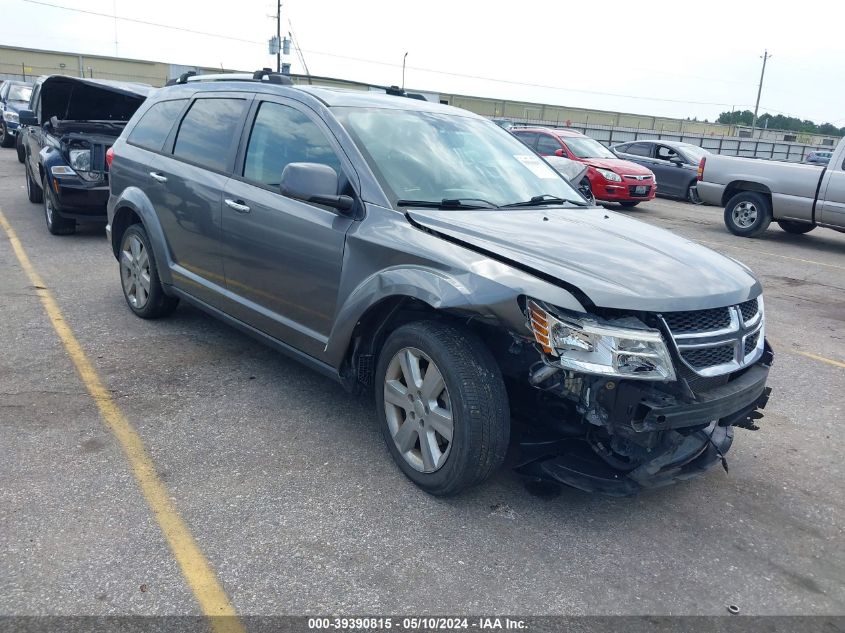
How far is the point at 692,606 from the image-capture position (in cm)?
276

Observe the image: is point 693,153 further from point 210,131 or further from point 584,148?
point 210,131

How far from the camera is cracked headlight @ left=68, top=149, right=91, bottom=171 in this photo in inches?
340

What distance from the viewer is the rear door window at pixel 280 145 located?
3.99 m

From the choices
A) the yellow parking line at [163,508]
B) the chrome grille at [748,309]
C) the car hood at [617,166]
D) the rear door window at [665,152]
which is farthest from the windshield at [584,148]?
the chrome grille at [748,309]

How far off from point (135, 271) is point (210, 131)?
148cm

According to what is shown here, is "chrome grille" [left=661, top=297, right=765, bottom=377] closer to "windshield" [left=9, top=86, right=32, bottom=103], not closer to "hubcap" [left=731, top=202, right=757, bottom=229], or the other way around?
"hubcap" [left=731, top=202, right=757, bottom=229]

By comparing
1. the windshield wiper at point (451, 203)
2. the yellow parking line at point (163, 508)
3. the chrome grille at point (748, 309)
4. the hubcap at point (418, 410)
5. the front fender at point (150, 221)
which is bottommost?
the yellow parking line at point (163, 508)

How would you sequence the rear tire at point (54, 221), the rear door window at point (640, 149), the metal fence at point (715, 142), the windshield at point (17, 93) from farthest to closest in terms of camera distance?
the metal fence at point (715, 142)
the windshield at point (17, 93)
the rear door window at point (640, 149)
the rear tire at point (54, 221)

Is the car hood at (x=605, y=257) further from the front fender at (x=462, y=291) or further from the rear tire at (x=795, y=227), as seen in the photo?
the rear tire at (x=795, y=227)

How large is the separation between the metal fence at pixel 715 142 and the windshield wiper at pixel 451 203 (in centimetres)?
3270

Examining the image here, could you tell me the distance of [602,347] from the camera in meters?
2.83

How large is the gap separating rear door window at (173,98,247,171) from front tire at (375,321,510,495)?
200 cm

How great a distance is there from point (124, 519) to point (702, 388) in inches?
99.0

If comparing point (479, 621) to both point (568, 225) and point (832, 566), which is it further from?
point (568, 225)
